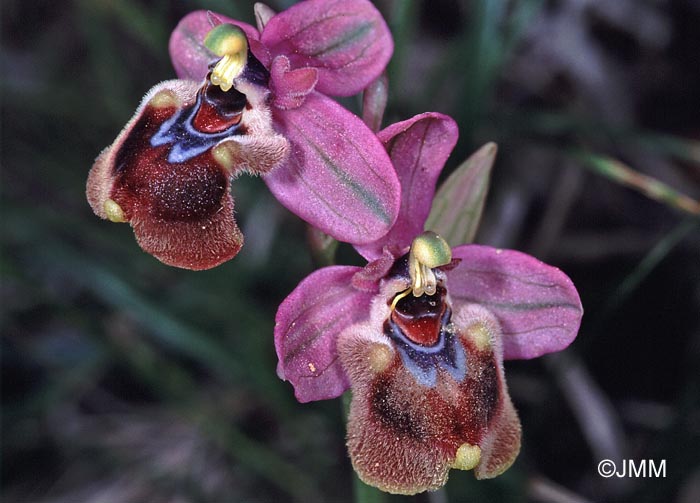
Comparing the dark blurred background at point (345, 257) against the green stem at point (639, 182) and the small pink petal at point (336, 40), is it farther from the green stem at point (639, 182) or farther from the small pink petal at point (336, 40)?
the small pink petal at point (336, 40)

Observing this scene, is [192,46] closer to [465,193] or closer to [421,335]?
[465,193]

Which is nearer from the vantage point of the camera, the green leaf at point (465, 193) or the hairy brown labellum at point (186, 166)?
the hairy brown labellum at point (186, 166)

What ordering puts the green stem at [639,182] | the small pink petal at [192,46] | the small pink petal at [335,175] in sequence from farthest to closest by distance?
1. the green stem at [639,182]
2. the small pink petal at [192,46]
3. the small pink petal at [335,175]

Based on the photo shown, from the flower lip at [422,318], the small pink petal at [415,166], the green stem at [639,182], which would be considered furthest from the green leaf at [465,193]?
the green stem at [639,182]

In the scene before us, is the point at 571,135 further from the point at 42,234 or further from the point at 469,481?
the point at 42,234

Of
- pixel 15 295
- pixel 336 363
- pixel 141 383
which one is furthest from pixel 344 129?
pixel 15 295

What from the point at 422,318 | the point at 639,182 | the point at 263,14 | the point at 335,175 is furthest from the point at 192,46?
the point at 639,182

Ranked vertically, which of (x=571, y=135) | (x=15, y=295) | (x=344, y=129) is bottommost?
(x=15, y=295)
